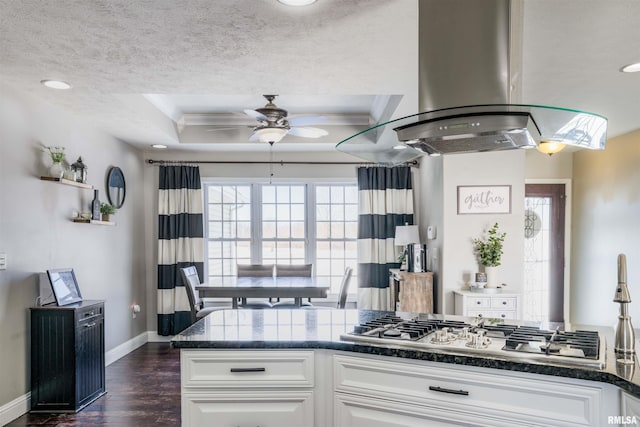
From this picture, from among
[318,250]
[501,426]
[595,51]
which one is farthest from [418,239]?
[501,426]

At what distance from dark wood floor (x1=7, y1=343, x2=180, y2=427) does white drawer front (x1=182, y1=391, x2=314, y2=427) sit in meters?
1.50

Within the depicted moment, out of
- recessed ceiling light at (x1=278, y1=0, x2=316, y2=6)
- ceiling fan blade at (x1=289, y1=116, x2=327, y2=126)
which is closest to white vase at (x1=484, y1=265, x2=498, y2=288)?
ceiling fan blade at (x1=289, y1=116, x2=327, y2=126)

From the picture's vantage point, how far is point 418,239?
5.63 metres

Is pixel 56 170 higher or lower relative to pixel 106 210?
higher

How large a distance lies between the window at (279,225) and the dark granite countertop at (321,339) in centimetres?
358

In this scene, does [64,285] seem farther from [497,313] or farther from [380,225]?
[497,313]

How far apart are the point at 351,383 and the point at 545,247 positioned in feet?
17.2

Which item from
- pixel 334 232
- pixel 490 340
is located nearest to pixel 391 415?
pixel 490 340

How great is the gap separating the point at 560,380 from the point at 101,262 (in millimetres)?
4553

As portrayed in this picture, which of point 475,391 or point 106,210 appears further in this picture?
point 106,210

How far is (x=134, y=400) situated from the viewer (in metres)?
3.96

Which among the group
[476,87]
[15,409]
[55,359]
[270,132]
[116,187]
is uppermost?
[270,132]

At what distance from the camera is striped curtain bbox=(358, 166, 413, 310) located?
6191 mm

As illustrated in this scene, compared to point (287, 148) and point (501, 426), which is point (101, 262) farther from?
point (501, 426)
